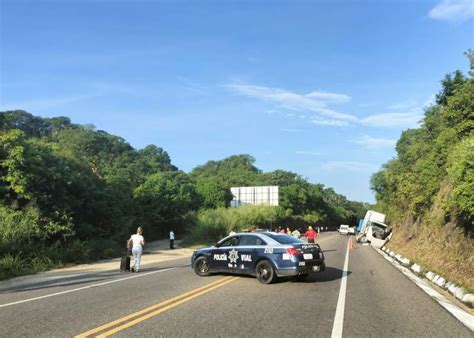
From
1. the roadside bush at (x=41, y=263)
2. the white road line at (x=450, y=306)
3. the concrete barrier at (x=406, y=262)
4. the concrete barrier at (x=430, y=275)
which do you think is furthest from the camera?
the concrete barrier at (x=406, y=262)

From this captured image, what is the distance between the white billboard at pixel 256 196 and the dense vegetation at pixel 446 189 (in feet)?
76.7

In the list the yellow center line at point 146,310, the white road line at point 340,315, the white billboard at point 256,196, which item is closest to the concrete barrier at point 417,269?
the white road line at point 340,315

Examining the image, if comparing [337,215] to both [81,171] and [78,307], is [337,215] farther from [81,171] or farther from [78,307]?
[78,307]

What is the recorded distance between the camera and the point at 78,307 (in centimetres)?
979

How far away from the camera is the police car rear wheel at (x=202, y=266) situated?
1562 centimetres

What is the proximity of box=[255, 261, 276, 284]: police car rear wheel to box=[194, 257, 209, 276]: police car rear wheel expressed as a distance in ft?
8.01

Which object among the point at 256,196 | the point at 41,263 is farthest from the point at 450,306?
the point at 256,196

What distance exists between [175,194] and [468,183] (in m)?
42.1

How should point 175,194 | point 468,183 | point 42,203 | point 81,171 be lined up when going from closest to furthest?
point 468,183 < point 42,203 < point 81,171 < point 175,194

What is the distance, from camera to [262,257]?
1372 centimetres

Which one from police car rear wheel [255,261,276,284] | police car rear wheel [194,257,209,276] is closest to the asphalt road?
police car rear wheel [255,261,276,284]

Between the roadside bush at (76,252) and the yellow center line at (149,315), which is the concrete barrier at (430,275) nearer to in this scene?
the yellow center line at (149,315)

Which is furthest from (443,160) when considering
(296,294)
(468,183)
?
(296,294)

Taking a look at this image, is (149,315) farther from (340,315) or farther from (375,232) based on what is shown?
(375,232)
